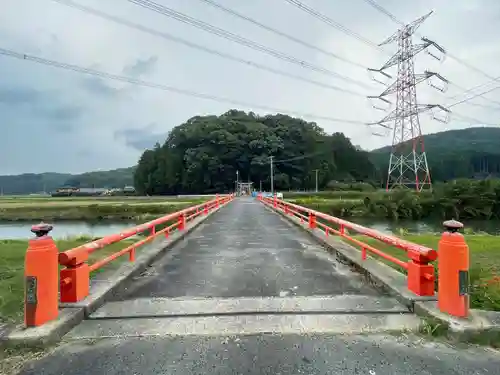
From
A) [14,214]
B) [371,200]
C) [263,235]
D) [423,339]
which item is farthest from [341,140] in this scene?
[423,339]

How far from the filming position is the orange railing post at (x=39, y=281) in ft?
12.0

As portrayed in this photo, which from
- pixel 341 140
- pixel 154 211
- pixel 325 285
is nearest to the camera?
pixel 325 285

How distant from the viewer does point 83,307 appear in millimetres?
4203

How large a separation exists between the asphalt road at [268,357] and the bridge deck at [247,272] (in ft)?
5.05

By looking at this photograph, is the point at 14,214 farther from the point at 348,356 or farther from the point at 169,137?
the point at 169,137

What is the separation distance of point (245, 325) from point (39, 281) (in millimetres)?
2092

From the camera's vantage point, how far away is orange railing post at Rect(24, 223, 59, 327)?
144 inches

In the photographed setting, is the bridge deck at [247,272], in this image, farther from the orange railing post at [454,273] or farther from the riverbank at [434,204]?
the riverbank at [434,204]

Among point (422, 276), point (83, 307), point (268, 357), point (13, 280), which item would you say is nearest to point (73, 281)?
point (83, 307)

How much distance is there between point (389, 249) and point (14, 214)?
1765 inches

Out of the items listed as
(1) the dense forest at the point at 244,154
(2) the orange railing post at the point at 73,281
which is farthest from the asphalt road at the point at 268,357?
(1) the dense forest at the point at 244,154

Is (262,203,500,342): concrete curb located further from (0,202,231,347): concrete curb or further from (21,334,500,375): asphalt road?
(0,202,231,347): concrete curb

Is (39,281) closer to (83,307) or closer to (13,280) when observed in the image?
(83,307)

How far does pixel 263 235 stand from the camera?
11.6m
